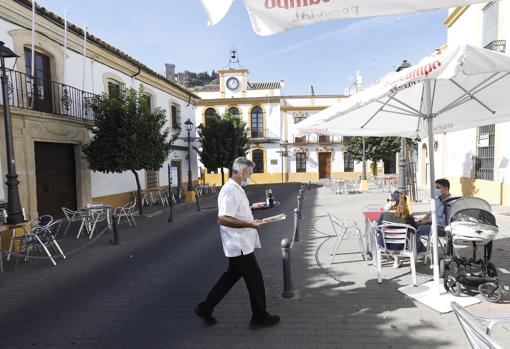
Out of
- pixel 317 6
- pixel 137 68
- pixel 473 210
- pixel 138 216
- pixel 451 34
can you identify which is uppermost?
pixel 451 34

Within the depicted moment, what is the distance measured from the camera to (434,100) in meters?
4.80

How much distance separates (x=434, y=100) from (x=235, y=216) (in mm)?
3592

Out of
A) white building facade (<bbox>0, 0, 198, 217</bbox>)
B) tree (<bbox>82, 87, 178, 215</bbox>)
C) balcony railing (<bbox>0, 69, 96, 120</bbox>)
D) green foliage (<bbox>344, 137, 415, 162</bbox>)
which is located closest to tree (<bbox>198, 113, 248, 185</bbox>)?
white building facade (<bbox>0, 0, 198, 217</bbox>)

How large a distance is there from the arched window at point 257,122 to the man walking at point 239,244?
27697 millimetres

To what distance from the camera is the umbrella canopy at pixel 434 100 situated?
2.91 m

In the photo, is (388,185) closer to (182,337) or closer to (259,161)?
(259,161)

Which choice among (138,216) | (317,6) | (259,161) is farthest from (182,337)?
(259,161)

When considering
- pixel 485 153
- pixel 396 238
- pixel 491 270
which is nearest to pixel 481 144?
pixel 485 153

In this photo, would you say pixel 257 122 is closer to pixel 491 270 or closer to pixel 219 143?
pixel 219 143

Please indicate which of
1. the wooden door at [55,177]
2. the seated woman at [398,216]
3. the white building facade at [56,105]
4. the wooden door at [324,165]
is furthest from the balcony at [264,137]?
the seated woman at [398,216]

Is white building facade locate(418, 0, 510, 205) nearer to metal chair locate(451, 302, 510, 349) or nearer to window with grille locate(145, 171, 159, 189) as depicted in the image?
metal chair locate(451, 302, 510, 349)

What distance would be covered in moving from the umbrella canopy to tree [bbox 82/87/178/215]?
7347 millimetres

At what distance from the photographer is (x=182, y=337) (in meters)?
3.41

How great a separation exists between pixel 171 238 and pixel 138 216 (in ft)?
14.8
